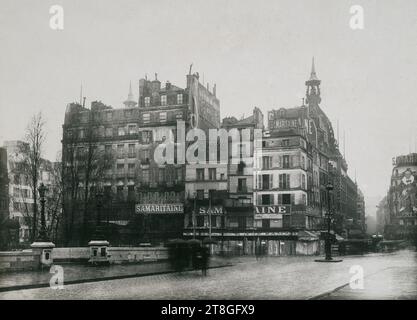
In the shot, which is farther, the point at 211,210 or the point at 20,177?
the point at 20,177

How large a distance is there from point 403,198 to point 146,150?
17351 millimetres

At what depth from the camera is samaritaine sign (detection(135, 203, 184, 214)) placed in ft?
107

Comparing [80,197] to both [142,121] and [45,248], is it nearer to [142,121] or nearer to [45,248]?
[142,121]

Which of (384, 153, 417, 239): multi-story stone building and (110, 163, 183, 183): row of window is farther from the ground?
(110, 163, 183, 183): row of window

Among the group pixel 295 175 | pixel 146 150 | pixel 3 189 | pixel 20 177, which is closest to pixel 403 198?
pixel 295 175

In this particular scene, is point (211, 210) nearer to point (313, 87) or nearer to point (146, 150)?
point (146, 150)

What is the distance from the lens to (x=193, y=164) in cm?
3142

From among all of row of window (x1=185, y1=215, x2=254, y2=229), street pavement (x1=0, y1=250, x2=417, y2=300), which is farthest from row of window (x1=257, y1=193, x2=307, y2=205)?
street pavement (x1=0, y1=250, x2=417, y2=300)

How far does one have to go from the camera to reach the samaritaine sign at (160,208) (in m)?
32.6

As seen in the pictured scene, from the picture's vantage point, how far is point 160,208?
3369 centimetres

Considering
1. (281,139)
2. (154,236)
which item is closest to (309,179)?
(281,139)

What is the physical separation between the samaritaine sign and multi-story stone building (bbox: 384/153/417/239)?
12.1 meters

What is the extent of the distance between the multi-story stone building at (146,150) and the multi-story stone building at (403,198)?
10.3 metres

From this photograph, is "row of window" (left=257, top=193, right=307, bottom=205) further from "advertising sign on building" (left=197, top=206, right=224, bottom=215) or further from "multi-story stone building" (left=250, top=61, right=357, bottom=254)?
"advertising sign on building" (left=197, top=206, right=224, bottom=215)
